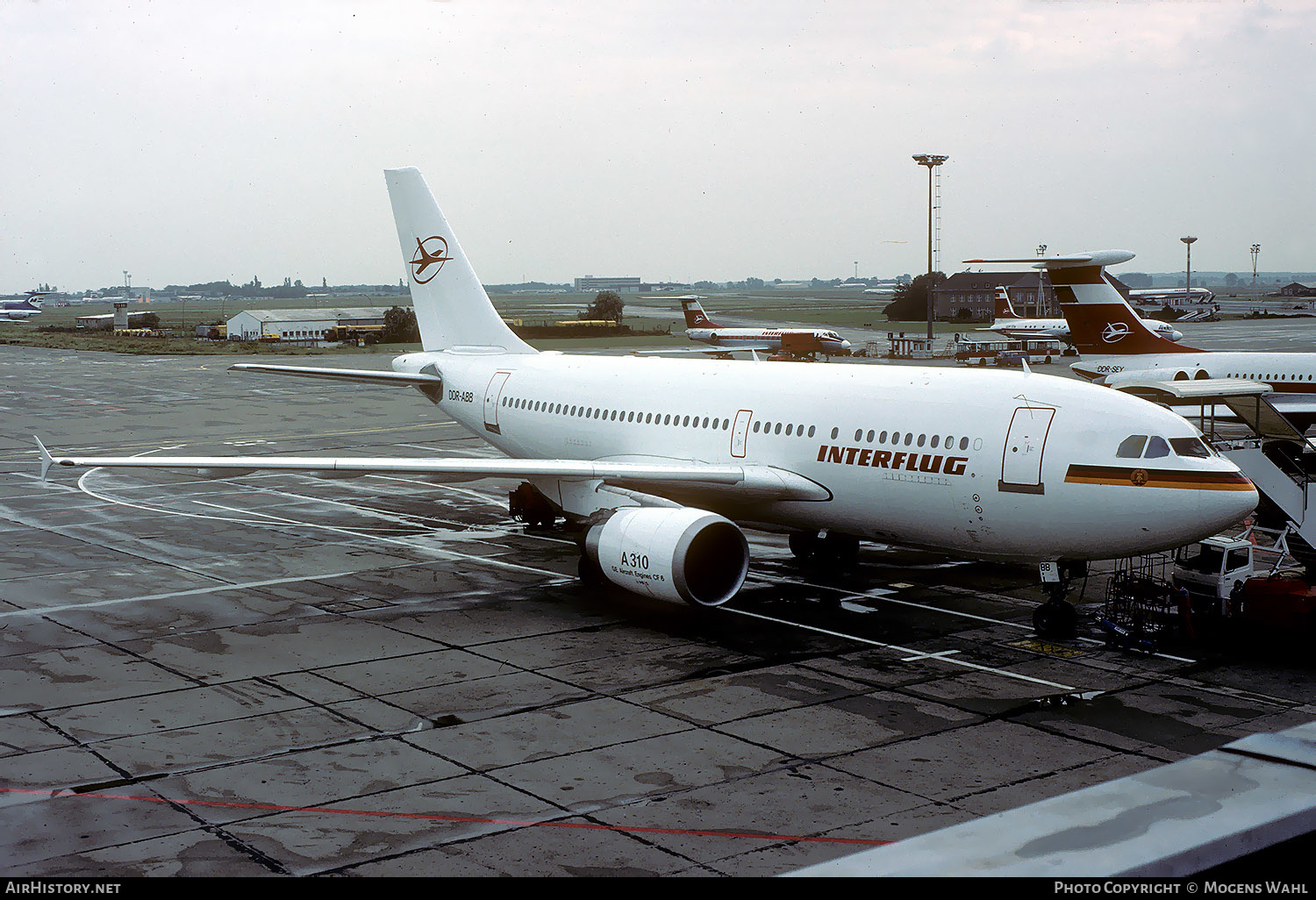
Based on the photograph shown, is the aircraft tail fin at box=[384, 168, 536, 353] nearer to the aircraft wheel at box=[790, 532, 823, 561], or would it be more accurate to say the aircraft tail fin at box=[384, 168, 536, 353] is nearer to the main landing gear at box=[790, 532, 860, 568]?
the aircraft wheel at box=[790, 532, 823, 561]

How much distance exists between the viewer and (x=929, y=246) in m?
89.4

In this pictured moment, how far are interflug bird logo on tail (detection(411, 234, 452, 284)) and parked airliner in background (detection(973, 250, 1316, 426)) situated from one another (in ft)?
80.6

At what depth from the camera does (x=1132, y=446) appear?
19266 mm

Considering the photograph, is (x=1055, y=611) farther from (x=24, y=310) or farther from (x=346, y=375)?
(x=24, y=310)

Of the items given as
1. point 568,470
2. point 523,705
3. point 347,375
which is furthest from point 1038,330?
point 523,705

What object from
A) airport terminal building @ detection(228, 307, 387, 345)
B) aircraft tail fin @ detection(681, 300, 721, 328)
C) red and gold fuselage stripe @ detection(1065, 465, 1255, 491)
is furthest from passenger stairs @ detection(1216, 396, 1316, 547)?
airport terminal building @ detection(228, 307, 387, 345)

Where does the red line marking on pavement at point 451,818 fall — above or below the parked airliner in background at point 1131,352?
below

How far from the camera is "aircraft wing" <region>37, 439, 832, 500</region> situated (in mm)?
22344

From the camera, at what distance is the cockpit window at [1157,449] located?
19078mm

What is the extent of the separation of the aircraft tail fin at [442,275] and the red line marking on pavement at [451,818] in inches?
823

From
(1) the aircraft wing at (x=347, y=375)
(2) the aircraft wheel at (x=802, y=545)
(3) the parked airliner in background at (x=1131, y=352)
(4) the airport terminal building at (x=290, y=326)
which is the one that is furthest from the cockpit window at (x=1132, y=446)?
(4) the airport terminal building at (x=290, y=326)

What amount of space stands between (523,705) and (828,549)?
417 inches

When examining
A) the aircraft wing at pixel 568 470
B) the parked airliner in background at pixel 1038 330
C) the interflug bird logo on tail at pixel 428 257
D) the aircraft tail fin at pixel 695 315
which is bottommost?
the aircraft wing at pixel 568 470

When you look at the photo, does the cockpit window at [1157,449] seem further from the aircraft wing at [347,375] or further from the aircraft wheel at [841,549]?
the aircraft wing at [347,375]
